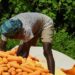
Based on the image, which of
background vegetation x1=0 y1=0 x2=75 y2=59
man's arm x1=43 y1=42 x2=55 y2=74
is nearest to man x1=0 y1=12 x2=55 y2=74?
man's arm x1=43 y1=42 x2=55 y2=74

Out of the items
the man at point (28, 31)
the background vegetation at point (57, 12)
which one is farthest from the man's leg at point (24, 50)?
the background vegetation at point (57, 12)

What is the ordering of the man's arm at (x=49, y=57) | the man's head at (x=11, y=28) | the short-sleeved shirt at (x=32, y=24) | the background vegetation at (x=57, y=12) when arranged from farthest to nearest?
1. the background vegetation at (x=57, y=12)
2. the man's arm at (x=49, y=57)
3. the short-sleeved shirt at (x=32, y=24)
4. the man's head at (x=11, y=28)

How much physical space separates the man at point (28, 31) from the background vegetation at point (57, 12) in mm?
1899

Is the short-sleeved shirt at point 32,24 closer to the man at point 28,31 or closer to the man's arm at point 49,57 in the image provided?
the man at point 28,31

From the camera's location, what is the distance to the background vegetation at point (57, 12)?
9.36 meters

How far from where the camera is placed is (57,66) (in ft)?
25.0

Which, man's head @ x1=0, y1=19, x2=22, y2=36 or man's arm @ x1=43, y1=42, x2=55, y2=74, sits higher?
man's head @ x1=0, y1=19, x2=22, y2=36

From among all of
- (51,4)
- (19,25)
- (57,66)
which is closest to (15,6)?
(51,4)

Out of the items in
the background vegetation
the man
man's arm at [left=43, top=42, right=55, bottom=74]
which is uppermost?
the man

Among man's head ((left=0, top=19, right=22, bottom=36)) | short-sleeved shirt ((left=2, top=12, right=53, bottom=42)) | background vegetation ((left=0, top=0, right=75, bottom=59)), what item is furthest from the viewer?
background vegetation ((left=0, top=0, right=75, bottom=59))

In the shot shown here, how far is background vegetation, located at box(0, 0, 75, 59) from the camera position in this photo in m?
9.36

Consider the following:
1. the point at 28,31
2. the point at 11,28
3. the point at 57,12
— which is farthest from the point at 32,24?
the point at 57,12

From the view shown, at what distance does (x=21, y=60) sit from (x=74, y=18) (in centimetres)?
319

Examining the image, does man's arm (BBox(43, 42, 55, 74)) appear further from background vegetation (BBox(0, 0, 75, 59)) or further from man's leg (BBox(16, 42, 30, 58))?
background vegetation (BBox(0, 0, 75, 59))
